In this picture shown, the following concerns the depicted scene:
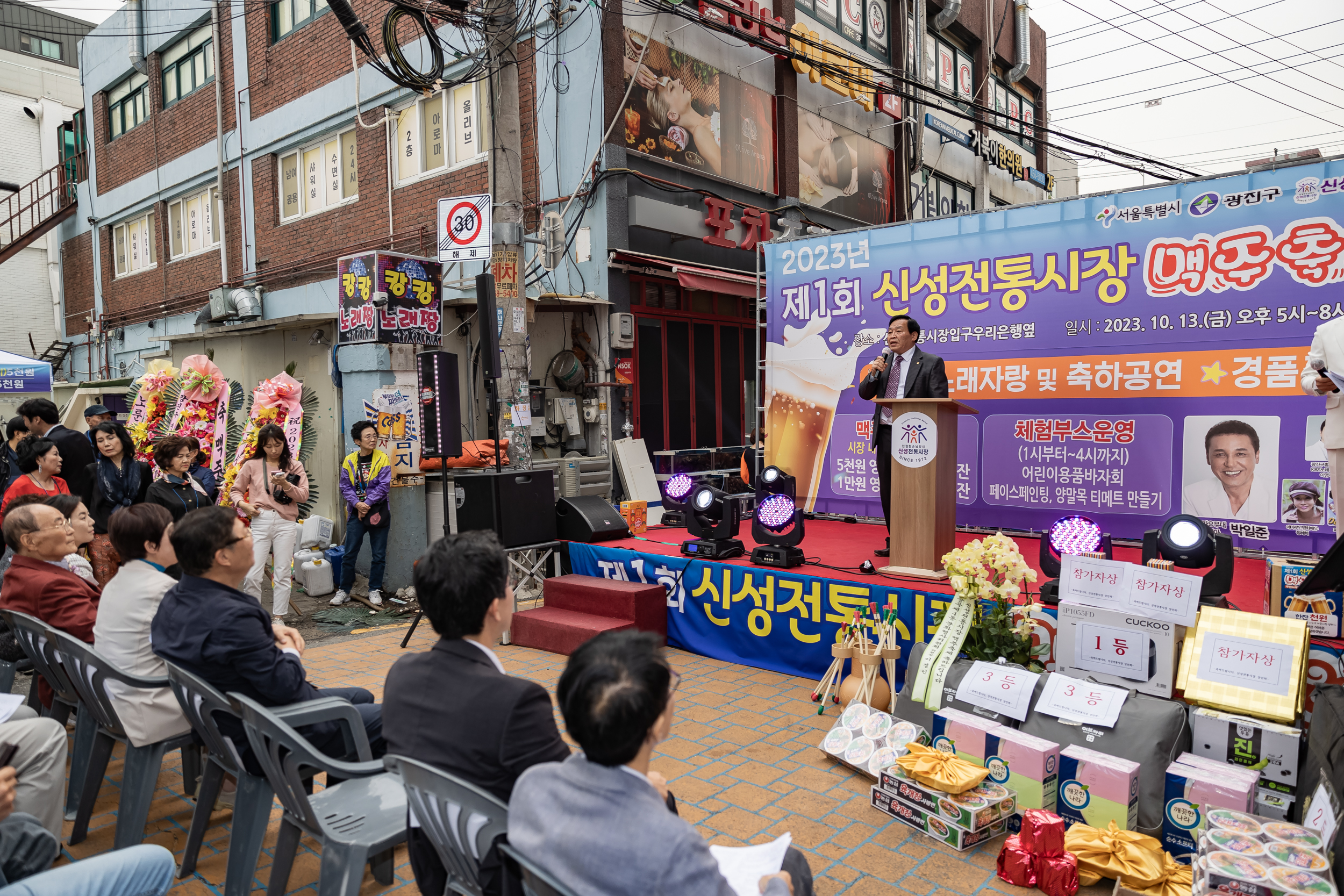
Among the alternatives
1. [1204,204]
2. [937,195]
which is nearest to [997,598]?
[1204,204]

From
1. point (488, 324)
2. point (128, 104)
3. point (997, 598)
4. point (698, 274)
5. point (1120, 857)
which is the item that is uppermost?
point (128, 104)

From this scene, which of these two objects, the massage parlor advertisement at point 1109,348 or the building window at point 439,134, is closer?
the massage parlor advertisement at point 1109,348

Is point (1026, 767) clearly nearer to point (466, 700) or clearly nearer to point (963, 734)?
point (963, 734)

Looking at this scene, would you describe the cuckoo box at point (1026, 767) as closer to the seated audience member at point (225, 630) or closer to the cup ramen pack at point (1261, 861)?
the cup ramen pack at point (1261, 861)

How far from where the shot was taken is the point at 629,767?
5.41 feet

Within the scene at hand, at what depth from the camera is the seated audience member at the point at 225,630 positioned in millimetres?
2689

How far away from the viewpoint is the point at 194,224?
1483 centimetres

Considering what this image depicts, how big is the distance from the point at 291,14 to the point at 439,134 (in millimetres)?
4191

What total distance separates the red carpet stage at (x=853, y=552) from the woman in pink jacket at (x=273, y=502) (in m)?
2.63

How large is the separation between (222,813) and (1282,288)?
7084 millimetres

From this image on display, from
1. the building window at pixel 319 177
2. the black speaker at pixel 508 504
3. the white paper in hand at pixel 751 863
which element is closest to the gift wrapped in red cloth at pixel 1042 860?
the white paper in hand at pixel 751 863

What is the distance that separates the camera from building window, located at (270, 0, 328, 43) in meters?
11.8

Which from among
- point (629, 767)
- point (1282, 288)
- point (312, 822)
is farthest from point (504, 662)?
point (1282, 288)

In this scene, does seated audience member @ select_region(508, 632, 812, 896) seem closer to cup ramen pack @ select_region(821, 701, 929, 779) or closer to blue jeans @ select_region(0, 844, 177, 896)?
blue jeans @ select_region(0, 844, 177, 896)
